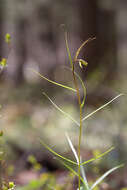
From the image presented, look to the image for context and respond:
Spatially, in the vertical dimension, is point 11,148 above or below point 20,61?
above

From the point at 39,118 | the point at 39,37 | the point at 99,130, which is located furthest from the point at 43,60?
the point at 99,130

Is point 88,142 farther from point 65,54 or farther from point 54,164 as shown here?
point 65,54

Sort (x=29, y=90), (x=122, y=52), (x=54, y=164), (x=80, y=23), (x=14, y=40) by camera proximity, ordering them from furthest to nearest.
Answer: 1. (x=122, y=52)
2. (x=14, y=40)
3. (x=29, y=90)
4. (x=80, y=23)
5. (x=54, y=164)

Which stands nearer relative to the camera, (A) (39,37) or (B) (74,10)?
(B) (74,10)

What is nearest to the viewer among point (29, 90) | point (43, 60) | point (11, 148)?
point (11, 148)

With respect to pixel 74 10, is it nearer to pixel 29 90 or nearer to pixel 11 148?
pixel 29 90

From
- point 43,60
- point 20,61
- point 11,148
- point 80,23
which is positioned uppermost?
point 80,23
